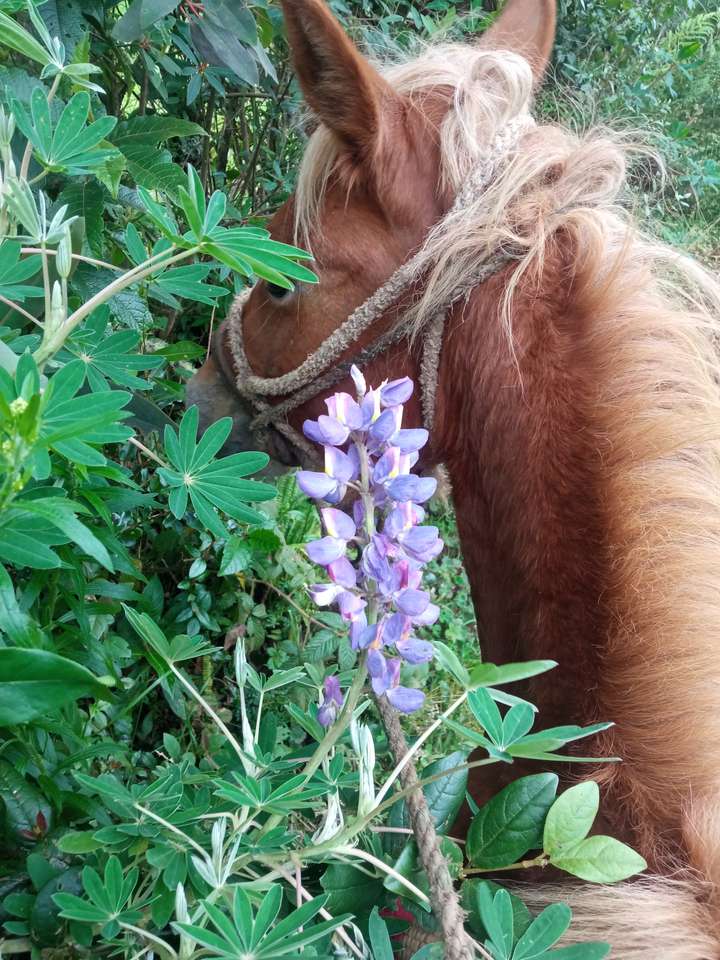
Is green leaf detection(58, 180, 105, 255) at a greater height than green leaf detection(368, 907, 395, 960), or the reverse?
green leaf detection(58, 180, 105, 255)

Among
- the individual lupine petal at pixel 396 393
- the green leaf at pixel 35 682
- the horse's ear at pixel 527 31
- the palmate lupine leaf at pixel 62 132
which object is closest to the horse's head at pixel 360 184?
the horse's ear at pixel 527 31

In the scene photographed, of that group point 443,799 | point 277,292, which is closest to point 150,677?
point 277,292

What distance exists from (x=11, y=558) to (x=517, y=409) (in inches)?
32.7

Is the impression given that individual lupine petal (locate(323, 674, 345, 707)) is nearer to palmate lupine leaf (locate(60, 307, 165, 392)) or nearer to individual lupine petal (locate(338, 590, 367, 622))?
individual lupine petal (locate(338, 590, 367, 622))

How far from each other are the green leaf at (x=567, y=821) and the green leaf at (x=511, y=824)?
32mm

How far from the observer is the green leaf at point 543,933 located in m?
0.60

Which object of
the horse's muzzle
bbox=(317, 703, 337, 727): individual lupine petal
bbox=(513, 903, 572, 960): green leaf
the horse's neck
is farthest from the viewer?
the horse's muzzle

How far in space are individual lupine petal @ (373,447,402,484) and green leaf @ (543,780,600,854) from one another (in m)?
0.31

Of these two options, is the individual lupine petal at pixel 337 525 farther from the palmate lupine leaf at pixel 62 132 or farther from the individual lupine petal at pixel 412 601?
the palmate lupine leaf at pixel 62 132

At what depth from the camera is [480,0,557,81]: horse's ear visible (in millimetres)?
1694

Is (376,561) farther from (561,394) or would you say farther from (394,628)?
(561,394)

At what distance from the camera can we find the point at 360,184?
1341mm

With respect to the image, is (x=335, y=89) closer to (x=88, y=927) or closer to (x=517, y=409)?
(x=517, y=409)

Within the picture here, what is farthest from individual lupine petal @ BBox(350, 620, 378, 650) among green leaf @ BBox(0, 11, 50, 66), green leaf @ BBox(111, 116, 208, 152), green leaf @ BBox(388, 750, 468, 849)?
green leaf @ BBox(111, 116, 208, 152)
